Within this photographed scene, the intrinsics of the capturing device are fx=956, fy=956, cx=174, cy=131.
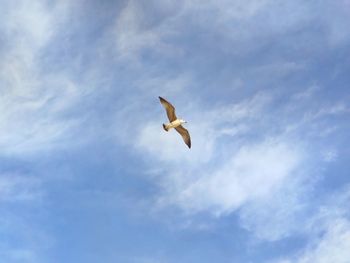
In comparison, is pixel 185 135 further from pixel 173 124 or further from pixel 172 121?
pixel 173 124

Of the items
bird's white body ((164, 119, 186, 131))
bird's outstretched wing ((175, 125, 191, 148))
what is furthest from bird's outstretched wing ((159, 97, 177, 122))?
bird's outstretched wing ((175, 125, 191, 148))

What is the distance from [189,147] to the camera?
158m

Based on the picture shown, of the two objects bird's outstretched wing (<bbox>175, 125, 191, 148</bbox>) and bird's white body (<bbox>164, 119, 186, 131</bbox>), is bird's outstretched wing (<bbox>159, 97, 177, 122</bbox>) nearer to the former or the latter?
bird's white body (<bbox>164, 119, 186, 131</bbox>)

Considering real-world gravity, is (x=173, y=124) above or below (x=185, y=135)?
below

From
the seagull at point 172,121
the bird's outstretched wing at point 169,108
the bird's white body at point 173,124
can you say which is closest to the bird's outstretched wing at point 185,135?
the seagull at point 172,121

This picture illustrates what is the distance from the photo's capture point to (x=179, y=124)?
15450 centimetres

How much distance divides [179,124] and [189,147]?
5250 millimetres

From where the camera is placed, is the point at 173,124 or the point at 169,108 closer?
the point at 169,108

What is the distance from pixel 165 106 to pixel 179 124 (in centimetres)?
440

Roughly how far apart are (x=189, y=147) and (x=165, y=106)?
9.59m

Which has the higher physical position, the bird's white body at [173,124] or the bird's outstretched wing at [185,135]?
the bird's outstretched wing at [185,135]

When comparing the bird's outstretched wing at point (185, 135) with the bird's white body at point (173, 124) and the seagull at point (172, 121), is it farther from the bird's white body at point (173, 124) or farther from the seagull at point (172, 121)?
the bird's white body at point (173, 124)

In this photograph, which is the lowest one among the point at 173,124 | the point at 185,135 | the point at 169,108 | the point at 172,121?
the point at 173,124

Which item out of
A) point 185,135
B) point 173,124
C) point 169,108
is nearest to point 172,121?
point 173,124
